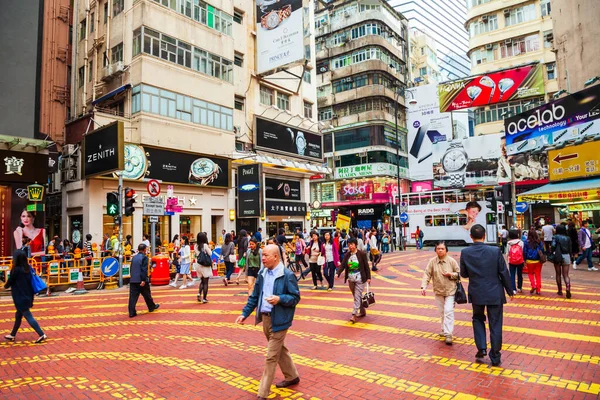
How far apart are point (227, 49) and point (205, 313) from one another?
22.3 m

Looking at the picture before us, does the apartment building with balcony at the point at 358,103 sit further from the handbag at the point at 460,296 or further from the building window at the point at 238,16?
the handbag at the point at 460,296

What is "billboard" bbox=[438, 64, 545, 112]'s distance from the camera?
102 ft

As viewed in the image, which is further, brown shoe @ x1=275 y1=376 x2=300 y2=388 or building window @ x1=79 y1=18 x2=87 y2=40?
building window @ x1=79 y1=18 x2=87 y2=40

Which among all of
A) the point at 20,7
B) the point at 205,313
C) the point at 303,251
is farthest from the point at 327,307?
the point at 20,7

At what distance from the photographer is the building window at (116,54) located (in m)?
23.6

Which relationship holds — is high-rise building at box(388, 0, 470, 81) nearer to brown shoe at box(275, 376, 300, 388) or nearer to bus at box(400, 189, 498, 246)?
bus at box(400, 189, 498, 246)

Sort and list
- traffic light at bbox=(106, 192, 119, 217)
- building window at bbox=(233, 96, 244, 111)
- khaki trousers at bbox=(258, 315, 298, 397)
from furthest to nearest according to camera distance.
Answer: building window at bbox=(233, 96, 244, 111) < traffic light at bbox=(106, 192, 119, 217) < khaki trousers at bbox=(258, 315, 298, 397)

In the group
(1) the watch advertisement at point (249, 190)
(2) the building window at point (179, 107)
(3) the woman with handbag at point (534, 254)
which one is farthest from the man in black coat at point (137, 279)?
(1) the watch advertisement at point (249, 190)

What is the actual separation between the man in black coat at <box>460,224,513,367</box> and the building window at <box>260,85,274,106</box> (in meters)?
27.3

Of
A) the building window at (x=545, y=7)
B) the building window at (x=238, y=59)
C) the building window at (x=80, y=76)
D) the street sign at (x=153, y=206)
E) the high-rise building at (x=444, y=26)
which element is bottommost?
the street sign at (x=153, y=206)

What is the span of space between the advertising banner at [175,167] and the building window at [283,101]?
8.66m

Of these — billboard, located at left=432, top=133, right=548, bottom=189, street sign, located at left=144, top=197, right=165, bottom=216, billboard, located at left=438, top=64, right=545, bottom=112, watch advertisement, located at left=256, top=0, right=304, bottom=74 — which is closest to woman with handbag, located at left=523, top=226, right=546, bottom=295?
street sign, located at left=144, top=197, right=165, bottom=216

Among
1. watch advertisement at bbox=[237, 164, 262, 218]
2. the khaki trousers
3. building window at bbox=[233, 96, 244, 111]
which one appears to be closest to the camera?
the khaki trousers

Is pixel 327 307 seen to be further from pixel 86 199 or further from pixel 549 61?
pixel 549 61
